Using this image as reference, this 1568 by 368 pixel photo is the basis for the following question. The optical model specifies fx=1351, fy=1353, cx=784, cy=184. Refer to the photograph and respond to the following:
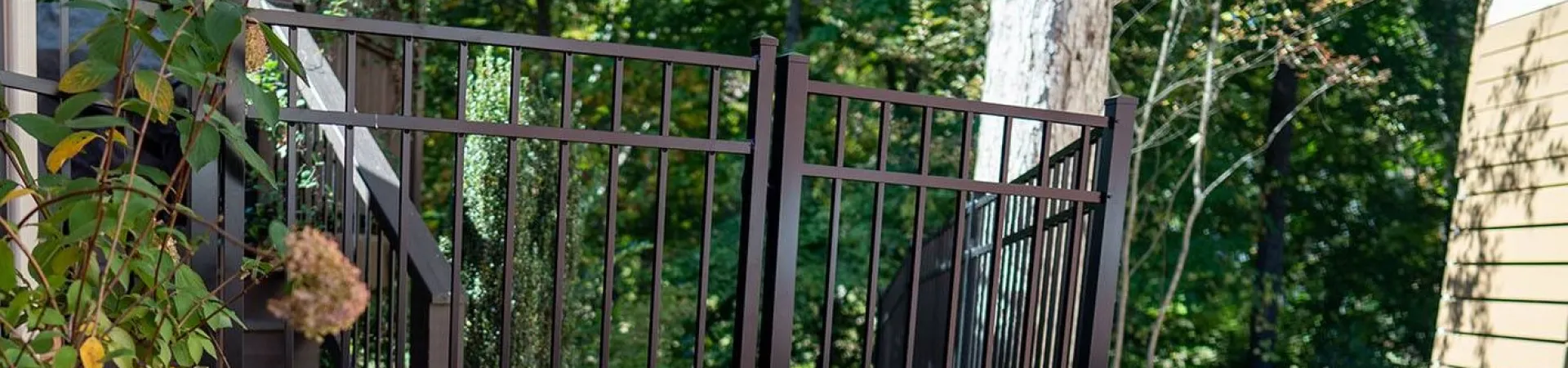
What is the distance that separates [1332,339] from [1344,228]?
3.40 ft

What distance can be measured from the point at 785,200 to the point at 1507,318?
3.00 m

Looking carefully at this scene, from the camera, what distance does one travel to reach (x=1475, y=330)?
15.2 feet

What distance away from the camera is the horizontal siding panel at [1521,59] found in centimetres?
424

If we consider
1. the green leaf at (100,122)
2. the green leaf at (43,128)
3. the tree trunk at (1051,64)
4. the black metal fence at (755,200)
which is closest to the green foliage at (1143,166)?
the tree trunk at (1051,64)

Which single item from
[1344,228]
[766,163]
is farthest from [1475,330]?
[1344,228]

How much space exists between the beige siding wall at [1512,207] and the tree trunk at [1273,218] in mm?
7023

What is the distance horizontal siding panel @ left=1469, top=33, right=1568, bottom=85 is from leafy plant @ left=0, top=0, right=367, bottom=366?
12.6ft

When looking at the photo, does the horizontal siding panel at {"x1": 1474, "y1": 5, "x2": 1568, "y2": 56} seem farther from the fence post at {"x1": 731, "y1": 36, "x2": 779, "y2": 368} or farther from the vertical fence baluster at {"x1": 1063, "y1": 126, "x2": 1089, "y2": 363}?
the fence post at {"x1": 731, "y1": 36, "x2": 779, "y2": 368}

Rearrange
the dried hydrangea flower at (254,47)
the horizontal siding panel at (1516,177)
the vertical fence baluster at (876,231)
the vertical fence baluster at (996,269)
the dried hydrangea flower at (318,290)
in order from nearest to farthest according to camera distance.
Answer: the dried hydrangea flower at (318,290) → the dried hydrangea flower at (254,47) → the vertical fence baluster at (876,231) → the vertical fence baluster at (996,269) → the horizontal siding panel at (1516,177)

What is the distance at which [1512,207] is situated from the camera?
447 centimetres

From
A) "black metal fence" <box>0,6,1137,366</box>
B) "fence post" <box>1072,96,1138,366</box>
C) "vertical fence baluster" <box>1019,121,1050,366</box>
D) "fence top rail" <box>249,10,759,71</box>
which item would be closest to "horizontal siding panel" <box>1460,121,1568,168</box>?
"black metal fence" <box>0,6,1137,366</box>

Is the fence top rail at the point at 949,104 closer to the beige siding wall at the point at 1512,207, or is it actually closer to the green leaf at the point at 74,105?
the green leaf at the point at 74,105

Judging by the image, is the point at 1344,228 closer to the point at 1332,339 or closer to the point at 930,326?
the point at 1332,339

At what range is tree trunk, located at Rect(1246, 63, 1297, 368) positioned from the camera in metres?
11.7
